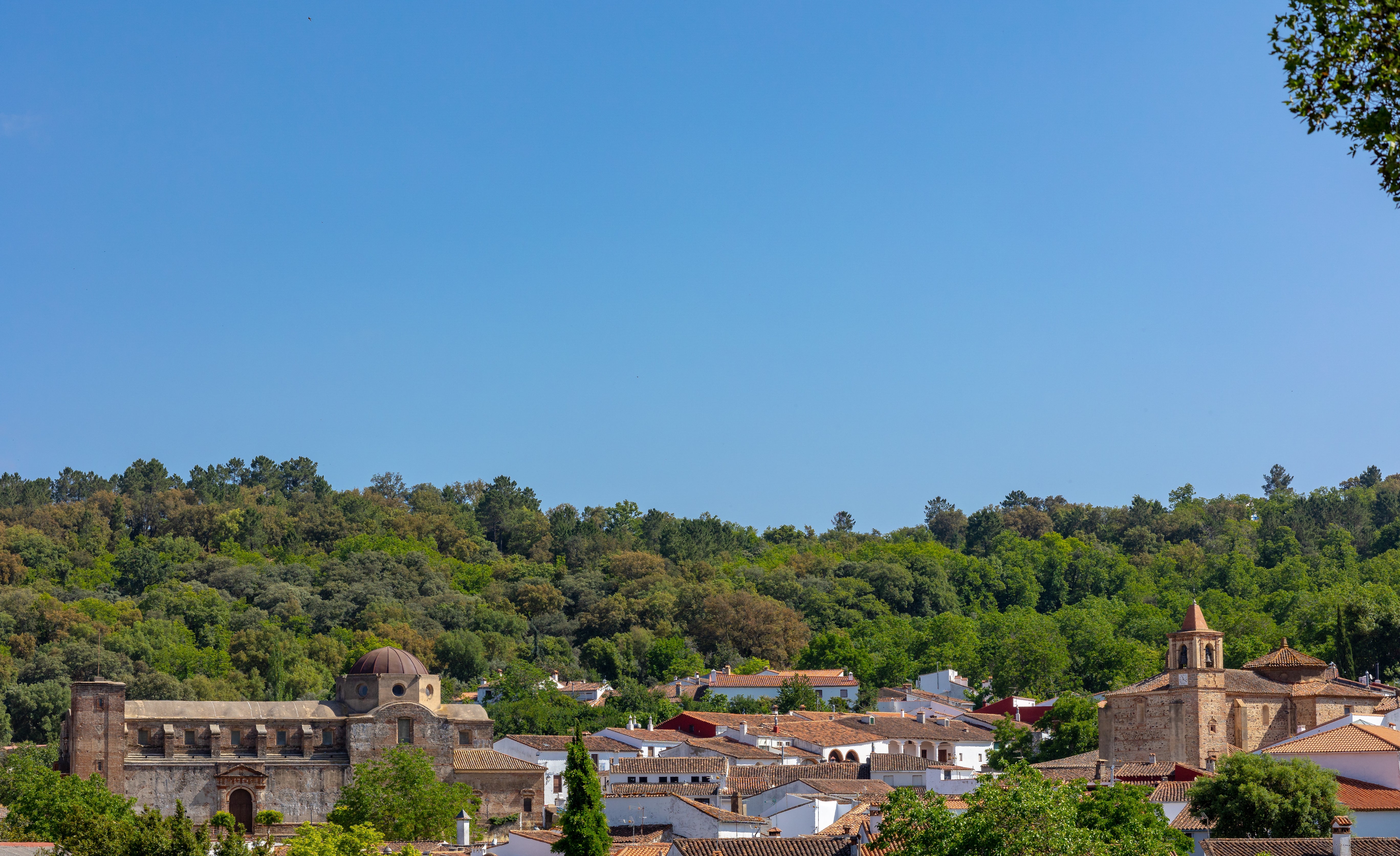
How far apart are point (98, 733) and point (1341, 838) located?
134 feet

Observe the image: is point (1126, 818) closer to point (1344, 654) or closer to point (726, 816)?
point (726, 816)

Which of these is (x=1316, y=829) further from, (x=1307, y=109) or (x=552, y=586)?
(x=552, y=586)

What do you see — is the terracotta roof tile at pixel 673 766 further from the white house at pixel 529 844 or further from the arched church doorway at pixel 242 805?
the white house at pixel 529 844

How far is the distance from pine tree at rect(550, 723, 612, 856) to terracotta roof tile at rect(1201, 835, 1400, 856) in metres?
11.4

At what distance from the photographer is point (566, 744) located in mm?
57906

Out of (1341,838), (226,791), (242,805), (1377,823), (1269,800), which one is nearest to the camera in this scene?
(1341,838)

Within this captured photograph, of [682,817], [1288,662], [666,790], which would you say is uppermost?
[1288,662]

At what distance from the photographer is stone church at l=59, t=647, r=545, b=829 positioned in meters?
52.8

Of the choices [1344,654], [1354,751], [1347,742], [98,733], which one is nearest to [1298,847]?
[1354,751]

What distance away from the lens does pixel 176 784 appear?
5319cm

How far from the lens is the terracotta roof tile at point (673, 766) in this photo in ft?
168

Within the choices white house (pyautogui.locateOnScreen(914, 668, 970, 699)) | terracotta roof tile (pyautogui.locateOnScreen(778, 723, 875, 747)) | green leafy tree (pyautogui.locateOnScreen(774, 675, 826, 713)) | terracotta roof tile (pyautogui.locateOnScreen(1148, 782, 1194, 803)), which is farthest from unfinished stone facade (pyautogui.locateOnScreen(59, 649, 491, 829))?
white house (pyautogui.locateOnScreen(914, 668, 970, 699))

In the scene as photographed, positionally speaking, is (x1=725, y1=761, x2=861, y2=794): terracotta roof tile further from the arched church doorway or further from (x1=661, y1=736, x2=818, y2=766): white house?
the arched church doorway

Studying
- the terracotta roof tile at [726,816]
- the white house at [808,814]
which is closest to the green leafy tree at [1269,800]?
the white house at [808,814]
